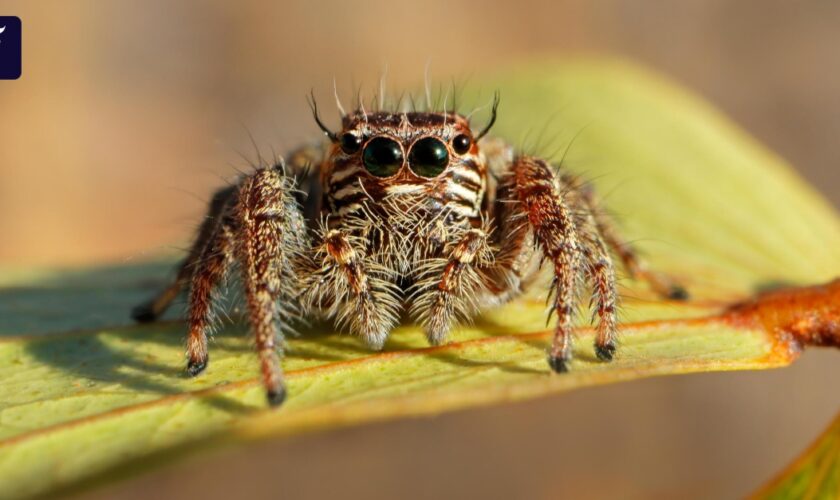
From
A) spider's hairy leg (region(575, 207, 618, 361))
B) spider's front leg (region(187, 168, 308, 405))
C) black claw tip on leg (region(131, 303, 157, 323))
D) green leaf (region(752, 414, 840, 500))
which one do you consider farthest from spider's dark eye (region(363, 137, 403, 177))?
green leaf (region(752, 414, 840, 500))

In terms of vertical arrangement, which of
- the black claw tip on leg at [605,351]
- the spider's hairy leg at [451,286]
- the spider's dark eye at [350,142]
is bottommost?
the black claw tip on leg at [605,351]

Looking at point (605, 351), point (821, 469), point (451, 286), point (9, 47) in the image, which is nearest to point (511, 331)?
point (451, 286)

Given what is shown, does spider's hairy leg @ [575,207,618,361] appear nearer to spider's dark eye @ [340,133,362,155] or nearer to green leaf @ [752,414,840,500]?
green leaf @ [752,414,840,500]

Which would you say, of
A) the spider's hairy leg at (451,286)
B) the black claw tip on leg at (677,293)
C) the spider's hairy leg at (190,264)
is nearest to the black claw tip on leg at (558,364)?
the spider's hairy leg at (451,286)

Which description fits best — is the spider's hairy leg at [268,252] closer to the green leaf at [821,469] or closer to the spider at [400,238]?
the spider at [400,238]

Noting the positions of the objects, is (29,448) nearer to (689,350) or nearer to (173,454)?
(173,454)

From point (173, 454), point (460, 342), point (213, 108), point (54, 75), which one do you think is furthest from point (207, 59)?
point (173, 454)

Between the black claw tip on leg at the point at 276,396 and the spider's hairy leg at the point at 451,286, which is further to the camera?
the spider's hairy leg at the point at 451,286
